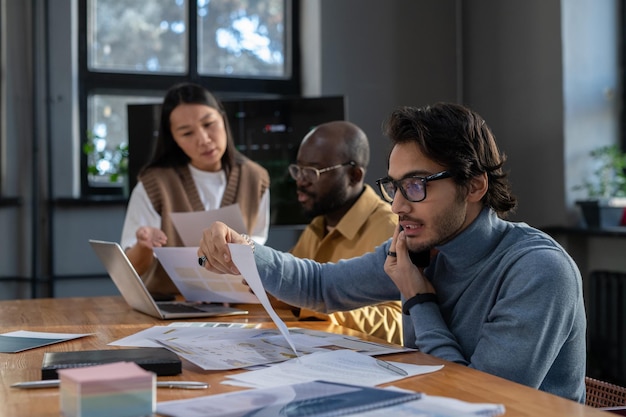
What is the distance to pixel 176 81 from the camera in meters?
4.83

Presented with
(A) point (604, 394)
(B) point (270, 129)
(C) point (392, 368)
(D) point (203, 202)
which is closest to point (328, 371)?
(C) point (392, 368)

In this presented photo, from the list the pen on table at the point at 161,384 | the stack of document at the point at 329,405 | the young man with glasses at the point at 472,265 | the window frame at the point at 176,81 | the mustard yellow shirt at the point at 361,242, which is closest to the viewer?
the stack of document at the point at 329,405

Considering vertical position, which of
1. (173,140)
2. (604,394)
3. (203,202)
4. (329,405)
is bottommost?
(604,394)

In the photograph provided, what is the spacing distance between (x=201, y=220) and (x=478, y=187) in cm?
94

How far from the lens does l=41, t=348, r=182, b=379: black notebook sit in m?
1.23

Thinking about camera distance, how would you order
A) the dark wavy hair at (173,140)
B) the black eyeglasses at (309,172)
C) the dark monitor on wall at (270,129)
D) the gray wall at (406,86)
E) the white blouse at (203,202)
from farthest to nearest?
the gray wall at (406,86) < the dark monitor on wall at (270,129) < the dark wavy hair at (173,140) < the white blouse at (203,202) < the black eyeglasses at (309,172)

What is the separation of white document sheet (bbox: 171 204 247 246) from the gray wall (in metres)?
2.31

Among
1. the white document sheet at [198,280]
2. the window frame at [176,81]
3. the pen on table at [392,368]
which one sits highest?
the window frame at [176,81]

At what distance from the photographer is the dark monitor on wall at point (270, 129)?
369 cm

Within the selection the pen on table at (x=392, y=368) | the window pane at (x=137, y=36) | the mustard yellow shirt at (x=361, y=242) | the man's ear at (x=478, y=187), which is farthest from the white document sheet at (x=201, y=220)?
the window pane at (x=137, y=36)

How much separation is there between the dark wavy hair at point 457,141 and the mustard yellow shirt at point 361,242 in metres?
0.46

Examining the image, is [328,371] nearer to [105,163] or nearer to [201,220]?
[201,220]

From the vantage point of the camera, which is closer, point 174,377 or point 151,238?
point 174,377

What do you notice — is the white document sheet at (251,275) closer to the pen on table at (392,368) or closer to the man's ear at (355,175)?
the pen on table at (392,368)
